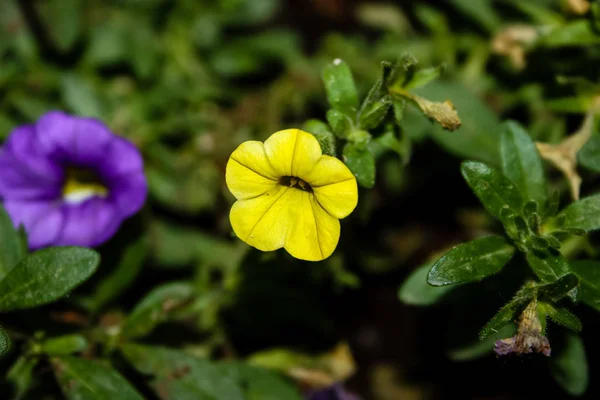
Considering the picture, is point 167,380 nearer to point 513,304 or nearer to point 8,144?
point 8,144

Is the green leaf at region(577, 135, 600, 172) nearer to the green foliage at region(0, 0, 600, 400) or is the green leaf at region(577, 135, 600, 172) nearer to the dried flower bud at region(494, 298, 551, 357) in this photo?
the green foliage at region(0, 0, 600, 400)

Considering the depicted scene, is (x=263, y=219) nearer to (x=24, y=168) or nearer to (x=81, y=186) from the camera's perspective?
(x=24, y=168)

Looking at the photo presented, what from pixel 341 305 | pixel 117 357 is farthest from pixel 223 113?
pixel 117 357

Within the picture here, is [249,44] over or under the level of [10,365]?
over

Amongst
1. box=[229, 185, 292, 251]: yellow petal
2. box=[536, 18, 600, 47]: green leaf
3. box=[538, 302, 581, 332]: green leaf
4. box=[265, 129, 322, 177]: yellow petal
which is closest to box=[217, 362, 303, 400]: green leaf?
box=[229, 185, 292, 251]: yellow petal

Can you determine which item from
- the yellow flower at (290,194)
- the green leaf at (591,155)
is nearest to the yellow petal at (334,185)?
the yellow flower at (290,194)

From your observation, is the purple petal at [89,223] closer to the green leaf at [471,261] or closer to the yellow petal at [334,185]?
the yellow petal at [334,185]

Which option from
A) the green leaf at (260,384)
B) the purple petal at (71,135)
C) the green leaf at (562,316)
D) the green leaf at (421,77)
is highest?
the green leaf at (421,77)
